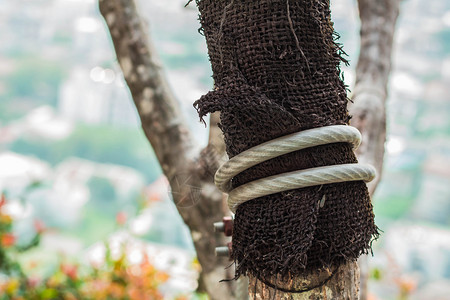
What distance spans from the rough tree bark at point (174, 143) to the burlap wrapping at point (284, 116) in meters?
0.54

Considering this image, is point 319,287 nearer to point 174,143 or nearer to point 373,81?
point 174,143

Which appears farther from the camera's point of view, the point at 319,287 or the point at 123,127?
the point at 123,127

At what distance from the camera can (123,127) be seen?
4926 millimetres

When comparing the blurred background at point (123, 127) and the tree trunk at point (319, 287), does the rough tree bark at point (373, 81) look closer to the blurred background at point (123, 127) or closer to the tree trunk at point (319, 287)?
the tree trunk at point (319, 287)

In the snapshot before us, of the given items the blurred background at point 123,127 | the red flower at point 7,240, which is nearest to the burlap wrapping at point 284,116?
the red flower at point 7,240

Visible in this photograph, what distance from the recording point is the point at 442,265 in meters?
4.09

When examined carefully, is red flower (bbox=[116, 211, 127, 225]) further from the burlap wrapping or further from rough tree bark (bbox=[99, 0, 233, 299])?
the burlap wrapping

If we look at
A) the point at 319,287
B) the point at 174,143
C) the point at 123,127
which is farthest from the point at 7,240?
the point at 123,127

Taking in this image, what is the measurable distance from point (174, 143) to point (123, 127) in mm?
3884

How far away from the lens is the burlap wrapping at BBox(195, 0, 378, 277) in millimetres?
507

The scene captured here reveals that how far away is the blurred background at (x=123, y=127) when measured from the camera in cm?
420

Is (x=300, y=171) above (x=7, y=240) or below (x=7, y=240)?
above

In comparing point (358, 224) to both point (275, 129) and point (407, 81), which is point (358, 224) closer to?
point (275, 129)

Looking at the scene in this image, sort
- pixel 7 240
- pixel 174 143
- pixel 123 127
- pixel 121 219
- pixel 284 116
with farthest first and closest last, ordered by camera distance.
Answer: pixel 123 127 → pixel 121 219 → pixel 7 240 → pixel 174 143 → pixel 284 116
